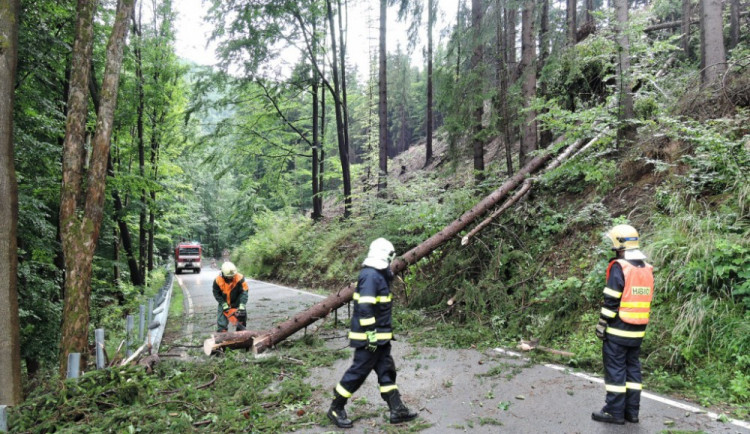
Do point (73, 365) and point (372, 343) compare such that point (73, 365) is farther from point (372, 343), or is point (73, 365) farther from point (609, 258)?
point (609, 258)

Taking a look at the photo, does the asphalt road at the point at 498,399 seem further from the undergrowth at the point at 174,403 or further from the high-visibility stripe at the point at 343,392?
the undergrowth at the point at 174,403

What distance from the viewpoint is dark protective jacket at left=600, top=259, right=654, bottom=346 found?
429cm

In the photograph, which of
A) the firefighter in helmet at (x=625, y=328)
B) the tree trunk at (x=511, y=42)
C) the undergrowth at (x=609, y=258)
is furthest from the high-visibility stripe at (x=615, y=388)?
the tree trunk at (x=511, y=42)

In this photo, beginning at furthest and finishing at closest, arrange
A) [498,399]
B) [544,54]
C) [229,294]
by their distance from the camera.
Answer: [544,54], [229,294], [498,399]

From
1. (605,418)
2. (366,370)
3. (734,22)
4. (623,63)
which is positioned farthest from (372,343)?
(734,22)

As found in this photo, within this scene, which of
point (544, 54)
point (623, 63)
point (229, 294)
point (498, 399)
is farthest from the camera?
point (544, 54)

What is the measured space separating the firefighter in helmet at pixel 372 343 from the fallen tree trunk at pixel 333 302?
342 cm

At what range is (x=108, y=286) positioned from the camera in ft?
46.1

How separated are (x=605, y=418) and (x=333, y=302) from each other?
5.19 metres

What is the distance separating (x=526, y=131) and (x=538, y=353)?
680 cm

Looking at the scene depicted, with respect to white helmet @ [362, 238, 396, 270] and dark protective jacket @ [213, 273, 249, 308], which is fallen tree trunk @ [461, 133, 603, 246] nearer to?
white helmet @ [362, 238, 396, 270]

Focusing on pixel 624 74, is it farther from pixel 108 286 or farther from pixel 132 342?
pixel 108 286

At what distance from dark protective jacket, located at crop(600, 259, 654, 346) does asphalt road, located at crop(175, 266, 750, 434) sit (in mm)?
850

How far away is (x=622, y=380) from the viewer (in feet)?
13.9
